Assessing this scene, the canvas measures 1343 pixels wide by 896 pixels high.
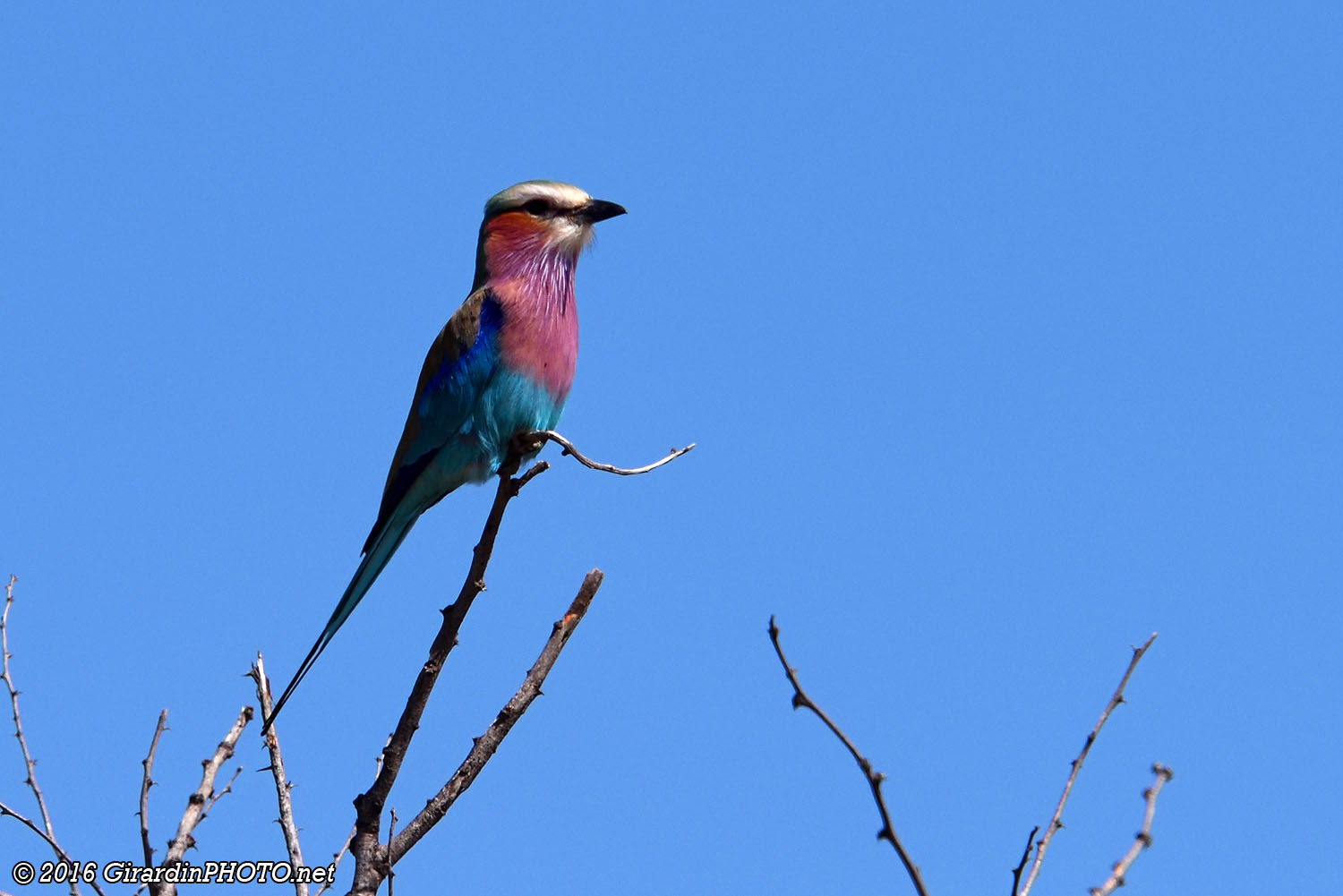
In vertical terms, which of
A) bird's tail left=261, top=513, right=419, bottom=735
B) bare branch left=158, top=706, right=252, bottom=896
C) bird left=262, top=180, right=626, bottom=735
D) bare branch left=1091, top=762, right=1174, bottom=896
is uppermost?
bird left=262, top=180, right=626, bottom=735

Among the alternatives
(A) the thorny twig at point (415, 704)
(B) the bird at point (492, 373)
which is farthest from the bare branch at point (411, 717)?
(B) the bird at point (492, 373)

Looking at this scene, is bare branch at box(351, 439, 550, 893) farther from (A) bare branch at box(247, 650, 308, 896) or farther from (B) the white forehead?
(B) the white forehead

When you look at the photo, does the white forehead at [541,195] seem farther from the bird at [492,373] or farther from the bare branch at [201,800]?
the bare branch at [201,800]

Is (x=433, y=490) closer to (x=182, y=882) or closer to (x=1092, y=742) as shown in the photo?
(x=182, y=882)

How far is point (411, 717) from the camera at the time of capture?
4.05 meters

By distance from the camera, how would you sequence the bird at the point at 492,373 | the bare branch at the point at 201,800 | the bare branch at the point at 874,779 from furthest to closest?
1. the bird at the point at 492,373
2. the bare branch at the point at 201,800
3. the bare branch at the point at 874,779

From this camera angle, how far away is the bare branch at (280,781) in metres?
4.07

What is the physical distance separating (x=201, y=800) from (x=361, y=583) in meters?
1.09

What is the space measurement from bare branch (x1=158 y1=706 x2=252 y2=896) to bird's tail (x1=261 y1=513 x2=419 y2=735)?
0.39 feet

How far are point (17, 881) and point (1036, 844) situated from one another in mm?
2925

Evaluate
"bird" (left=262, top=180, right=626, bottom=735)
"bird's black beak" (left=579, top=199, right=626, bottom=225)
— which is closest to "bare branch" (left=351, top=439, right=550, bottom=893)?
"bird" (left=262, top=180, right=626, bottom=735)

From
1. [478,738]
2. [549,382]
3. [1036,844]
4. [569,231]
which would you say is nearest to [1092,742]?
[1036,844]

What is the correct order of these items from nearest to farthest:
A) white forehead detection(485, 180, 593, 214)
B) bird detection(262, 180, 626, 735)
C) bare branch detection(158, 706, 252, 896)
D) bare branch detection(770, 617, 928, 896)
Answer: bare branch detection(770, 617, 928, 896) → bare branch detection(158, 706, 252, 896) → bird detection(262, 180, 626, 735) → white forehead detection(485, 180, 593, 214)

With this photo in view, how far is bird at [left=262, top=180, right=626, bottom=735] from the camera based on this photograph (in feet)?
17.1
